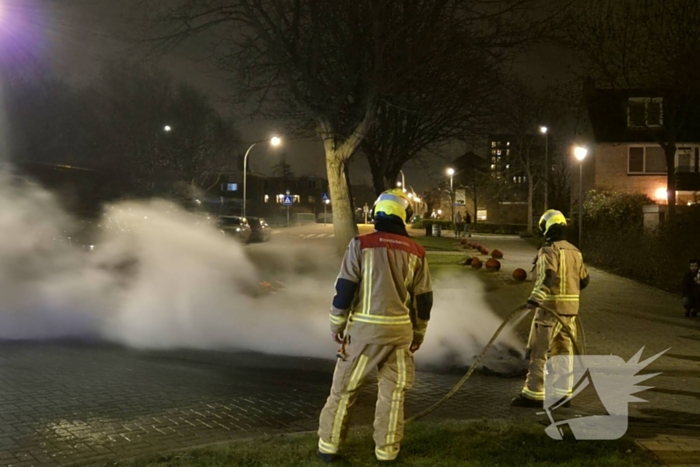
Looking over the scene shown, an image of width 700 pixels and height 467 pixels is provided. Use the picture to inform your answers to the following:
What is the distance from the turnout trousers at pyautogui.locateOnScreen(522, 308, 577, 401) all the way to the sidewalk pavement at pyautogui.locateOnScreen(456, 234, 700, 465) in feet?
2.52

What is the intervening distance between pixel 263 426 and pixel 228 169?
48861 millimetres

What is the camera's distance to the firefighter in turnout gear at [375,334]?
5000mm

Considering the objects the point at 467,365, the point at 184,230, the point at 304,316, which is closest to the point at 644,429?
the point at 467,365

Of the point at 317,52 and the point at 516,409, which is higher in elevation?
the point at 317,52

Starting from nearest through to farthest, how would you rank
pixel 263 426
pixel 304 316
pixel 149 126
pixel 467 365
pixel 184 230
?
pixel 263 426
pixel 467 365
pixel 304 316
pixel 184 230
pixel 149 126

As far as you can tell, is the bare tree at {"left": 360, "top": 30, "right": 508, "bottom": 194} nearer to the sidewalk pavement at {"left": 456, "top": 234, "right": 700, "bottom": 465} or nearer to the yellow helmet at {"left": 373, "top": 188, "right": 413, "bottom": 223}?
the sidewalk pavement at {"left": 456, "top": 234, "right": 700, "bottom": 465}

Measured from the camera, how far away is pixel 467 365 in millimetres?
9219

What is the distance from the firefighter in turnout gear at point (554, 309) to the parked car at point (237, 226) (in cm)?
2928

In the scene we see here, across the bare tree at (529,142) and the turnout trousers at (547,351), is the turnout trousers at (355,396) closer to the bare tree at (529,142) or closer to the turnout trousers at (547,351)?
the turnout trousers at (547,351)

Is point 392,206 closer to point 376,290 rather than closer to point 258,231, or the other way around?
point 376,290

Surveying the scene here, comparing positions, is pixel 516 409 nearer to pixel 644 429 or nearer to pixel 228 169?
pixel 644 429

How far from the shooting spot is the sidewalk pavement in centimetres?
627

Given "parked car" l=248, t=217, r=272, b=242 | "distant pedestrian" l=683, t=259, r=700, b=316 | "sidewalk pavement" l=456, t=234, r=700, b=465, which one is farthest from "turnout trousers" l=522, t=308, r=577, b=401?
"parked car" l=248, t=217, r=272, b=242

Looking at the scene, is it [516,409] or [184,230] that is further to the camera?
[184,230]
